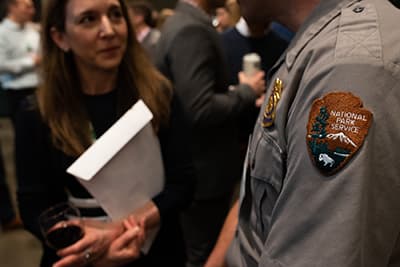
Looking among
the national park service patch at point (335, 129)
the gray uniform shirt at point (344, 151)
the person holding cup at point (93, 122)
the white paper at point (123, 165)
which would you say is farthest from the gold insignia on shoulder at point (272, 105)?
the person holding cup at point (93, 122)

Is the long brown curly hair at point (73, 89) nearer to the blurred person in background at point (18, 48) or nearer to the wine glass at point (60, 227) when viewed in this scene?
the wine glass at point (60, 227)

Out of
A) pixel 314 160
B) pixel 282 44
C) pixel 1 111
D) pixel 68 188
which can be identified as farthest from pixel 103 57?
pixel 1 111

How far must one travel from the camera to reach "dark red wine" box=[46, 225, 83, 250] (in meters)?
1.08

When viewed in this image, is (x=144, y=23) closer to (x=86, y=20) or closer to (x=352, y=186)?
(x=86, y=20)

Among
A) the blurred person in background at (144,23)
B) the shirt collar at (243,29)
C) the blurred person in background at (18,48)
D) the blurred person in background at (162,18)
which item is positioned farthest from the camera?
the blurred person in background at (162,18)

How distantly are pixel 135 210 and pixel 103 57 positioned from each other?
1.58ft

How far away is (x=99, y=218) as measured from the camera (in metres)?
1.21

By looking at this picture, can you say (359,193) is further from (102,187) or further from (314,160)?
(102,187)

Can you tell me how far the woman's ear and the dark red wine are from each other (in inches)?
22.4

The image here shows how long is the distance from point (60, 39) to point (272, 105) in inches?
32.7

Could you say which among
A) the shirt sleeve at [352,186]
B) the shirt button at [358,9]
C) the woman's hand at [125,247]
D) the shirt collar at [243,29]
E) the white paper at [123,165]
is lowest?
the shirt collar at [243,29]

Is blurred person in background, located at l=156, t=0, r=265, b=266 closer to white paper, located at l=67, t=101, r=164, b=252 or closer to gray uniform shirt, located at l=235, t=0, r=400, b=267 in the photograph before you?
white paper, located at l=67, t=101, r=164, b=252

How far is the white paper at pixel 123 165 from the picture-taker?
3.43ft

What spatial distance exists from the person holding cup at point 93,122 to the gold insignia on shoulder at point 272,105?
54 cm
